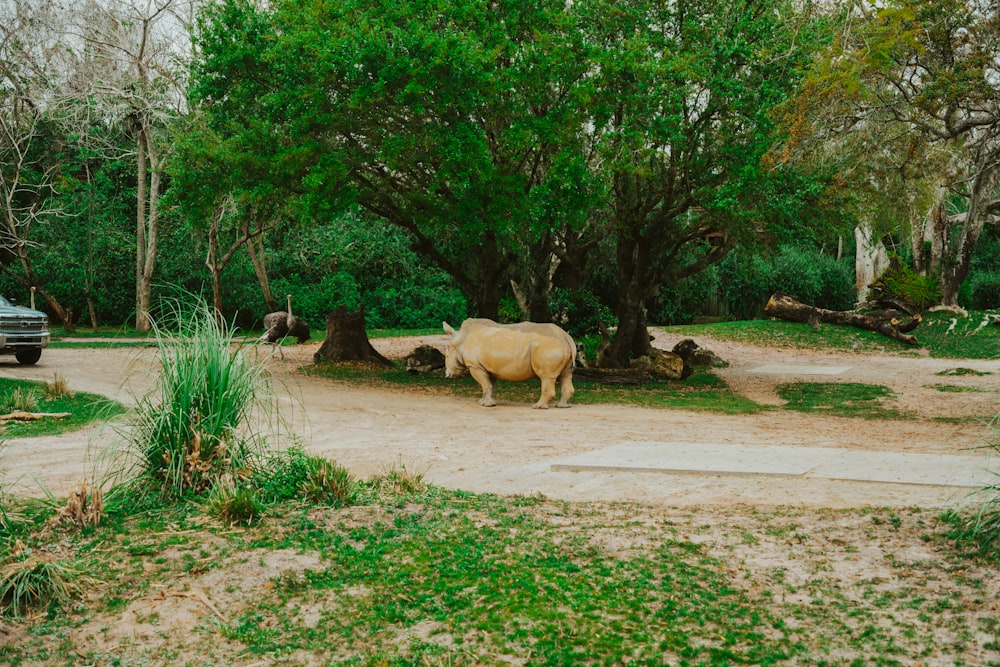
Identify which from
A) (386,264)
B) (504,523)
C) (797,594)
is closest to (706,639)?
(797,594)

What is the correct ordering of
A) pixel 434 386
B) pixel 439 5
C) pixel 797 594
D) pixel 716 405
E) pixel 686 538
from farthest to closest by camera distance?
pixel 434 386 < pixel 716 405 < pixel 439 5 < pixel 686 538 < pixel 797 594

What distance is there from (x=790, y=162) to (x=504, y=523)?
930 centimetres

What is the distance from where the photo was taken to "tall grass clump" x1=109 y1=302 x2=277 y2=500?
6.75 metres

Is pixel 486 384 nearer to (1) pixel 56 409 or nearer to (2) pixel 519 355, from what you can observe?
(2) pixel 519 355

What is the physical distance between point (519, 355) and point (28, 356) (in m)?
9.64

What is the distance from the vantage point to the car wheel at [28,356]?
17.3 m

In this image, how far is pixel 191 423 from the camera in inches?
267

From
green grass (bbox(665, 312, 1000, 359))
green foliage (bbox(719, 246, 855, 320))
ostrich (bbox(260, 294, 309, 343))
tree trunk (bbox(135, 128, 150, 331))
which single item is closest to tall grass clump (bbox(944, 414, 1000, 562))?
ostrich (bbox(260, 294, 309, 343))

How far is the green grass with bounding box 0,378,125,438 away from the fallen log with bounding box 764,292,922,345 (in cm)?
1864

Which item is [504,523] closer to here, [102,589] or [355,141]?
[102,589]

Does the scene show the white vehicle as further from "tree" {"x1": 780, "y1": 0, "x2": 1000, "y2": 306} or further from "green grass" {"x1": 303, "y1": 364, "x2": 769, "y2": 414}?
"tree" {"x1": 780, "y1": 0, "x2": 1000, "y2": 306}

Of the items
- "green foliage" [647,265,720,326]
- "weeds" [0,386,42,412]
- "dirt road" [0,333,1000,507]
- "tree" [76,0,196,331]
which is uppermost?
"tree" [76,0,196,331]

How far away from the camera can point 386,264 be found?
28.0 metres

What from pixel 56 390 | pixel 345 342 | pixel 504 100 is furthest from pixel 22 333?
pixel 504 100
